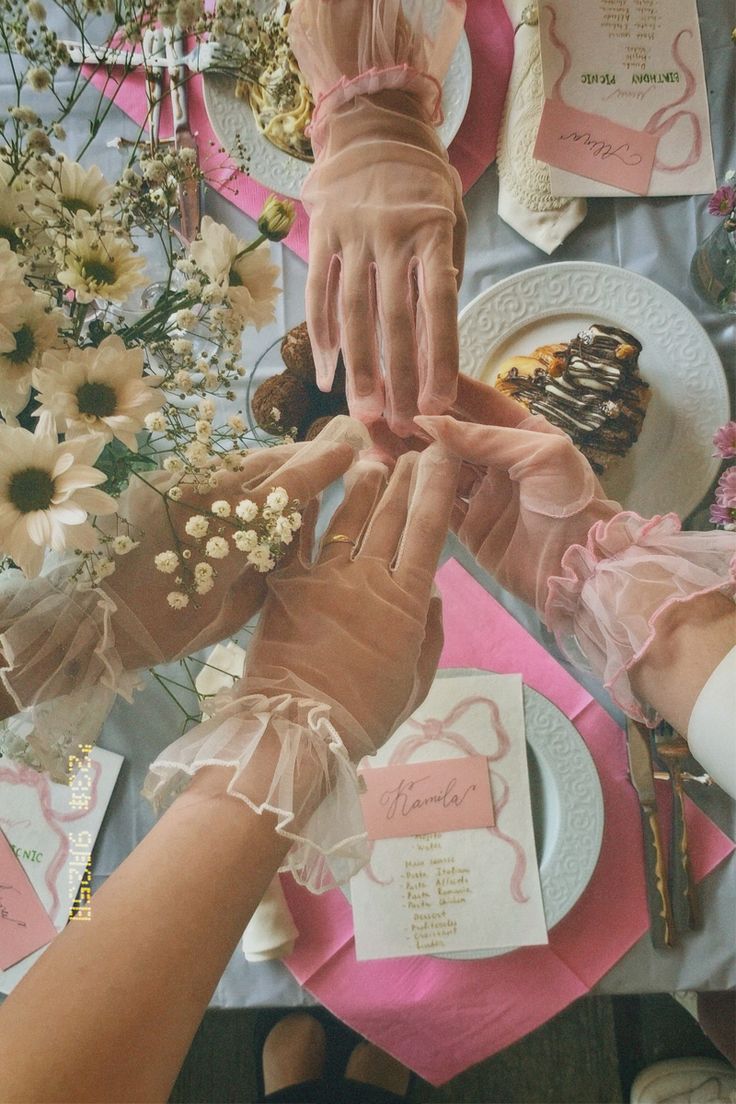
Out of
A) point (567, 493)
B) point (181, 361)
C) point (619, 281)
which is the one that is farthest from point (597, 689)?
point (181, 361)

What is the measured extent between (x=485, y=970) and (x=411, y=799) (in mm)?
175

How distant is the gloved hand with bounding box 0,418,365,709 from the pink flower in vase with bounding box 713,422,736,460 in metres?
0.40

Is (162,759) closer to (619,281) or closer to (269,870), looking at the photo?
(269,870)

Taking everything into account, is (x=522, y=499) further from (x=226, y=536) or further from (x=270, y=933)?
(x=270, y=933)

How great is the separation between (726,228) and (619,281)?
0.11 meters

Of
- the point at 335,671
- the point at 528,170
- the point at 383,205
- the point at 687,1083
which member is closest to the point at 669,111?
the point at 528,170

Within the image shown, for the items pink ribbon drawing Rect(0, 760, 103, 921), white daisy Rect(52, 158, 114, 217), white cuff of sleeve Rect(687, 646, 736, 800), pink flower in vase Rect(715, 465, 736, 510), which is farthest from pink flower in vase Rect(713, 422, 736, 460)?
pink ribbon drawing Rect(0, 760, 103, 921)

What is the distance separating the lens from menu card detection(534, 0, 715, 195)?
2.62 ft

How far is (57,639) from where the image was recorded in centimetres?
46

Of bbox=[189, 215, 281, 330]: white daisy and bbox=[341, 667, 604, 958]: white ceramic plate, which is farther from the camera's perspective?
bbox=[341, 667, 604, 958]: white ceramic plate

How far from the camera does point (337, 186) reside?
689 mm

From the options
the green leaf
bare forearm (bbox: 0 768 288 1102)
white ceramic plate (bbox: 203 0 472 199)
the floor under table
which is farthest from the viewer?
the floor under table

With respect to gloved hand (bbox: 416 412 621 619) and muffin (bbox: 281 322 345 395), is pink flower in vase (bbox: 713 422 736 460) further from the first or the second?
muffin (bbox: 281 322 345 395)

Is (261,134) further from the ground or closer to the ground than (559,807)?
further from the ground
